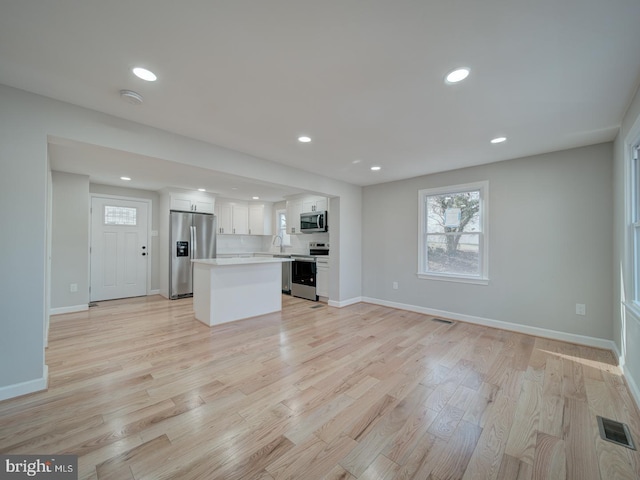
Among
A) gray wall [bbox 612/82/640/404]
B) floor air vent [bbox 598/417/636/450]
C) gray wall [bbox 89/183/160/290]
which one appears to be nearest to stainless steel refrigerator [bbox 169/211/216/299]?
gray wall [bbox 89/183/160/290]

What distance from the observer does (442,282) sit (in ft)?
14.5

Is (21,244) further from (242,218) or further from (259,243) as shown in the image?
(259,243)

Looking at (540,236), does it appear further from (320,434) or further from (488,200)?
(320,434)

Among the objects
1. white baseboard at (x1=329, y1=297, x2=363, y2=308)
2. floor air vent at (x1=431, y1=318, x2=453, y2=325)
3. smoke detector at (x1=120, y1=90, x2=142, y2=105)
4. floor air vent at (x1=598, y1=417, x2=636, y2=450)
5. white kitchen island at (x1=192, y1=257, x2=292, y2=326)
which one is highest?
smoke detector at (x1=120, y1=90, x2=142, y2=105)

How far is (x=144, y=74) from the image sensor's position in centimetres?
192

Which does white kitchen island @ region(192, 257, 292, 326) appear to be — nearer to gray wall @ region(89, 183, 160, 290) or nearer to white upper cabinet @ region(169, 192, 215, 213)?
white upper cabinet @ region(169, 192, 215, 213)

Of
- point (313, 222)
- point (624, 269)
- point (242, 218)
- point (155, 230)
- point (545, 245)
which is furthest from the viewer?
point (242, 218)

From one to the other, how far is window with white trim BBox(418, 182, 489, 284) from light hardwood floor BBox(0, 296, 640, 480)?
3.80 feet

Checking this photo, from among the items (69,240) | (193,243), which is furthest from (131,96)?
(193,243)

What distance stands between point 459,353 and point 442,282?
5.37ft

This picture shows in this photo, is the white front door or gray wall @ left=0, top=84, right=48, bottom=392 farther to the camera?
the white front door

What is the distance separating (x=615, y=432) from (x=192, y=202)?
6.84 m

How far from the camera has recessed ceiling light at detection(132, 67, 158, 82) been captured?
1.87 metres

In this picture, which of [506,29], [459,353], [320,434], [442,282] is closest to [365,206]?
[442,282]
